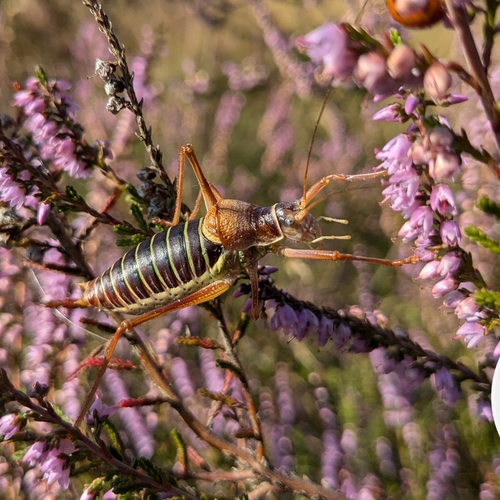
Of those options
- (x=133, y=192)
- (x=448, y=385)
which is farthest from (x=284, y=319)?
(x=133, y=192)

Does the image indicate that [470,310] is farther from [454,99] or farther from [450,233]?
[454,99]

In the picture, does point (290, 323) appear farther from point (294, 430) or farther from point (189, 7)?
point (189, 7)

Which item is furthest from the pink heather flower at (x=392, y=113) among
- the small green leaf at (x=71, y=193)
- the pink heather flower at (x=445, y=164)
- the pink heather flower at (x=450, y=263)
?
the small green leaf at (x=71, y=193)

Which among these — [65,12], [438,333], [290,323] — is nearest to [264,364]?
[438,333]

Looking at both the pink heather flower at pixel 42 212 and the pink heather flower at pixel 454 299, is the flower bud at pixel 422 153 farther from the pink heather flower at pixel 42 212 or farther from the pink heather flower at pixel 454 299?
the pink heather flower at pixel 42 212

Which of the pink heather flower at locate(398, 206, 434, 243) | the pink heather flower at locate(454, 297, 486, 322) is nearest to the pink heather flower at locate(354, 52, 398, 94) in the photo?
the pink heather flower at locate(398, 206, 434, 243)
